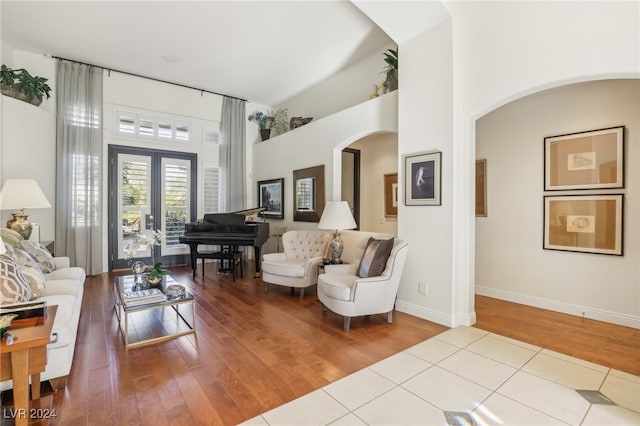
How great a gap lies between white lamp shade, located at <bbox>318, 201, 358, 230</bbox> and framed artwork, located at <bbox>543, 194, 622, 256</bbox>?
98.0 inches

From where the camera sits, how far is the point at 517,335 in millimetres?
3053

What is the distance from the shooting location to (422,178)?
3.56 metres

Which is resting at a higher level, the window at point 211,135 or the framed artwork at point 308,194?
the window at point 211,135

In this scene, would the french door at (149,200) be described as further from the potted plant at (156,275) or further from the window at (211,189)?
the potted plant at (156,275)

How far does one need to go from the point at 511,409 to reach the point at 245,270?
197 inches

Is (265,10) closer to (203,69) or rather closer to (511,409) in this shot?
(203,69)

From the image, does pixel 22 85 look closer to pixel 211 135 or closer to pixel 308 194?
pixel 211 135

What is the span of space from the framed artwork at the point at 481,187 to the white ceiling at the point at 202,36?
235cm

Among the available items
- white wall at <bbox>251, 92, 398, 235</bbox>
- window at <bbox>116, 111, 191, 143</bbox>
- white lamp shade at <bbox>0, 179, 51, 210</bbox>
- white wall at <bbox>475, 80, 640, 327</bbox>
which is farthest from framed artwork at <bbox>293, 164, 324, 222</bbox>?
white lamp shade at <bbox>0, 179, 51, 210</bbox>

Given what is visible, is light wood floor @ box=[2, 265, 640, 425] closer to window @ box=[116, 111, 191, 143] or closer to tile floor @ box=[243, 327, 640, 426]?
tile floor @ box=[243, 327, 640, 426]

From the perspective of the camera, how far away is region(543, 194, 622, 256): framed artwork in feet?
10.9

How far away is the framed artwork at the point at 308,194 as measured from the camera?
17.6ft

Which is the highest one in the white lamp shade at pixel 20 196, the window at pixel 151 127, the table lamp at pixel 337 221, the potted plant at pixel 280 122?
the potted plant at pixel 280 122

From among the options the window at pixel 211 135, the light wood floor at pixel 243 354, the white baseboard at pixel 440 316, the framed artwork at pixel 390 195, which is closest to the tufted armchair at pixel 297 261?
the light wood floor at pixel 243 354
